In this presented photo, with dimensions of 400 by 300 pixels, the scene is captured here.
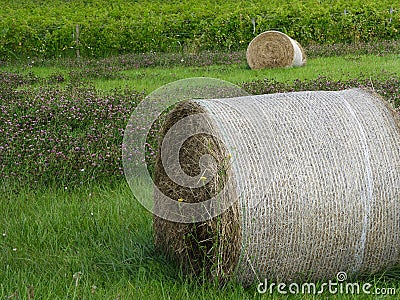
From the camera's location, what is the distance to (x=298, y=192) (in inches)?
161

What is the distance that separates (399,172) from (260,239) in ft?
3.44

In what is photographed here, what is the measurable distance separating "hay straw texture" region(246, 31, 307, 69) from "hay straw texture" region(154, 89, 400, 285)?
403 inches

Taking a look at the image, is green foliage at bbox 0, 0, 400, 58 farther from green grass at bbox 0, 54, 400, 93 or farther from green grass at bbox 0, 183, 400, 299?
green grass at bbox 0, 183, 400, 299

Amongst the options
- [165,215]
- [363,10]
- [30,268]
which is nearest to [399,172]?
[165,215]

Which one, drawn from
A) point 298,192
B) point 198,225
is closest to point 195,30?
point 198,225

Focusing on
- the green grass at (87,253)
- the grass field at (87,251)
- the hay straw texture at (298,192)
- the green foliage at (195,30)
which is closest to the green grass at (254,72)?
the green foliage at (195,30)

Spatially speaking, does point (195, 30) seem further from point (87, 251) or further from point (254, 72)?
point (87, 251)

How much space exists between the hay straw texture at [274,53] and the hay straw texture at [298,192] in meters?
10.2

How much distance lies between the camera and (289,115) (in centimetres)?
437

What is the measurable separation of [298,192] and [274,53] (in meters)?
11.0

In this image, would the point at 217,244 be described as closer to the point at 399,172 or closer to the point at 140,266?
the point at 140,266

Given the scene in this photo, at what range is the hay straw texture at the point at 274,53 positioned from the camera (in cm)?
1456

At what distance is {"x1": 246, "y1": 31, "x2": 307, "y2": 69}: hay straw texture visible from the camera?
14562 millimetres

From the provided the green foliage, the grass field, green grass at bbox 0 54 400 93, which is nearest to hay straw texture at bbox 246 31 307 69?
green grass at bbox 0 54 400 93
